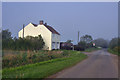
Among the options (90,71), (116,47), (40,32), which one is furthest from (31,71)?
(116,47)

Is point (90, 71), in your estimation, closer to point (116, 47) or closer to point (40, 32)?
point (116, 47)

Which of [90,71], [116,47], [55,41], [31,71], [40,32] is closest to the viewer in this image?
[31,71]

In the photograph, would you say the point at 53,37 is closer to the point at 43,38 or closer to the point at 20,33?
the point at 43,38

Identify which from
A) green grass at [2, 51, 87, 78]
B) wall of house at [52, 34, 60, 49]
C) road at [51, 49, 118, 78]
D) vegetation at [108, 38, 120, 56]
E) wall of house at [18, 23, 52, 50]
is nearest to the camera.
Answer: green grass at [2, 51, 87, 78]

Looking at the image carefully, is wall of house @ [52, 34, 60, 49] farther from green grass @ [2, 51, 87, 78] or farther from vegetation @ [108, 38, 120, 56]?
green grass @ [2, 51, 87, 78]

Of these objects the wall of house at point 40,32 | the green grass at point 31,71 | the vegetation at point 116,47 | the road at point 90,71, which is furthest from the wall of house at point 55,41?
the green grass at point 31,71

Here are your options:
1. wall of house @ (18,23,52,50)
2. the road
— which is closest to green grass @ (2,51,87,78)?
the road

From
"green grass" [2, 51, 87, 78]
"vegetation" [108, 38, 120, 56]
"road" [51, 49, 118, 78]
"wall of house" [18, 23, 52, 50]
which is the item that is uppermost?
"wall of house" [18, 23, 52, 50]

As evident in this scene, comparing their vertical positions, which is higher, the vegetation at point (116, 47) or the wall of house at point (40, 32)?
the wall of house at point (40, 32)

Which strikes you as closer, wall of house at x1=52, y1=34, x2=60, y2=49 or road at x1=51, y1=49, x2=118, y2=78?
road at x1=51, y1=49, x2=118, y2=78

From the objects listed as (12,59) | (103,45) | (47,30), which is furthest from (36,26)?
(103,45)

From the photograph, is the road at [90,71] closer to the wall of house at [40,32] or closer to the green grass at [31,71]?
the green grass at [31,71]

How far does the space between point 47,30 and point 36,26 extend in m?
3.75

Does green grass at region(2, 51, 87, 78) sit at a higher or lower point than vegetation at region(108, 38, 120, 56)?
lower
